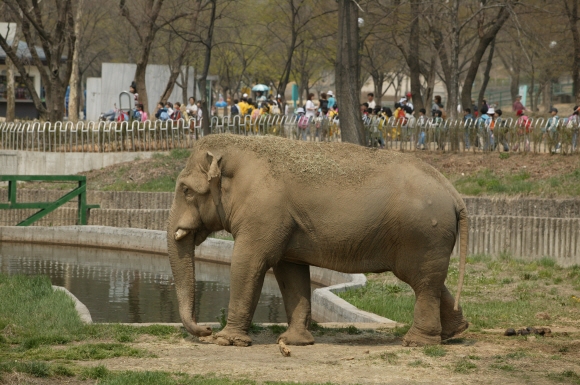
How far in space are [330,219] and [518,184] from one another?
513 inches

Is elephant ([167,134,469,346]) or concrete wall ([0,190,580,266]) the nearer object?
elephant ([167,134,469,346])

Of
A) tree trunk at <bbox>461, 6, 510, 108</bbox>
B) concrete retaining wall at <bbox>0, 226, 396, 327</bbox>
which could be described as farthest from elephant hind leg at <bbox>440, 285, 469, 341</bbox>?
tree trunk at <bbox>461, 6, 510, 108</bbox>

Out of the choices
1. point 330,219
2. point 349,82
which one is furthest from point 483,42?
point 330,219

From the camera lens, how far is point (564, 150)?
81.5ft

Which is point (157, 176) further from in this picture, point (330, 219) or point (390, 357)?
point (390, 357)

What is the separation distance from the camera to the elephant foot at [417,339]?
9.89 meters

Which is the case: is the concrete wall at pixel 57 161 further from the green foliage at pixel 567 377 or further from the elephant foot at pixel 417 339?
the green foliage at pixel 567 377

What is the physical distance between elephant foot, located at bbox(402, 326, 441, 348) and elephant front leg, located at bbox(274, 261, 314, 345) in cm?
99

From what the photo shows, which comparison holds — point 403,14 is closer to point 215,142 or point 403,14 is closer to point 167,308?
point 167,308

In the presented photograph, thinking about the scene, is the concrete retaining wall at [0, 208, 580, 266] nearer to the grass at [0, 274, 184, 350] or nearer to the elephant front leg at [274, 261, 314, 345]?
the elephant front leg at [274, 261, 314, 345]

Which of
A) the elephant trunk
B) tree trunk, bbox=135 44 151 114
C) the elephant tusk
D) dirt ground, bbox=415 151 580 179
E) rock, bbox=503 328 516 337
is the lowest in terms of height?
rock, bbox=503 328 516 337

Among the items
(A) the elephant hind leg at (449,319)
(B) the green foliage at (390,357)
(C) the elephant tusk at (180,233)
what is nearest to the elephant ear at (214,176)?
(C) the elephant tusk at (180,233)

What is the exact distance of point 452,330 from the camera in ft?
34.1

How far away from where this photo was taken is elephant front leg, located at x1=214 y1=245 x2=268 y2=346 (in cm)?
1001
